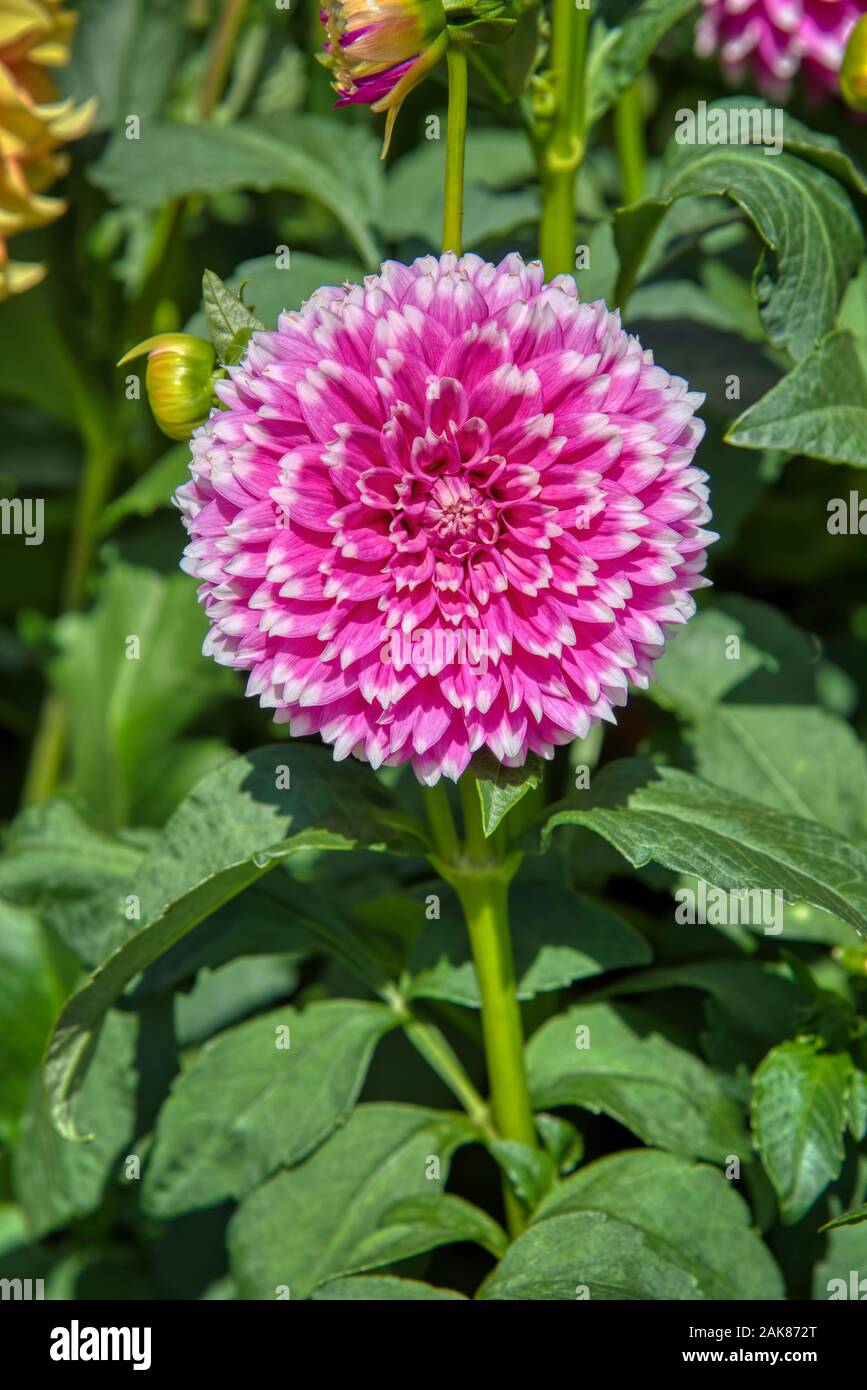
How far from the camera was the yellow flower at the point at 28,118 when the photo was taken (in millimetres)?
1172

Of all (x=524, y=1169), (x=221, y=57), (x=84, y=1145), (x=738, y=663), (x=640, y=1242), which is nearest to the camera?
(x=640, y=1242)

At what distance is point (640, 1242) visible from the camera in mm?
860

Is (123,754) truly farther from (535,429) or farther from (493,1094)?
(535,429)

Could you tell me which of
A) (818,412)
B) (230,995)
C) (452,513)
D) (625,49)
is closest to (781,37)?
(625,49)

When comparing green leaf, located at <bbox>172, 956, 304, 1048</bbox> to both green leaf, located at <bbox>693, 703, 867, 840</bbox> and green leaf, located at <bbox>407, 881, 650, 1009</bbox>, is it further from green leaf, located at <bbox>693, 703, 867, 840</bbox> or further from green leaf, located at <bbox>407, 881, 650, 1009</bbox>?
green leaf, located at <bbox>693, 703, 867, 840</bbox>

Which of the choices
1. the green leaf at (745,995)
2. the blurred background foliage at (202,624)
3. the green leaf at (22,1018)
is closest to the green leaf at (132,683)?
the blurred background foliage at (202,624)

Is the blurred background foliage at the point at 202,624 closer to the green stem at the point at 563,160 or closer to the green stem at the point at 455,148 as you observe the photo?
the green stem at the point at 563,160

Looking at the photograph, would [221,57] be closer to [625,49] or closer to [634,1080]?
[625,49]

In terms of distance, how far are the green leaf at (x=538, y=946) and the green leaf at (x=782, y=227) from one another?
1.38 feet

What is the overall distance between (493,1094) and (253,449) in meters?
0.49

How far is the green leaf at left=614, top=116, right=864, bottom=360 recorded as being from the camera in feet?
3.03

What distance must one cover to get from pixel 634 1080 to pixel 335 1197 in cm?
23

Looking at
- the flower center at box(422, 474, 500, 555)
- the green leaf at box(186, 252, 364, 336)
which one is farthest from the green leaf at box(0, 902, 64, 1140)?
the flower center at box(422, 474, 500, 555)

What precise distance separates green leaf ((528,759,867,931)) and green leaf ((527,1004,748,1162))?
0.74 ft
